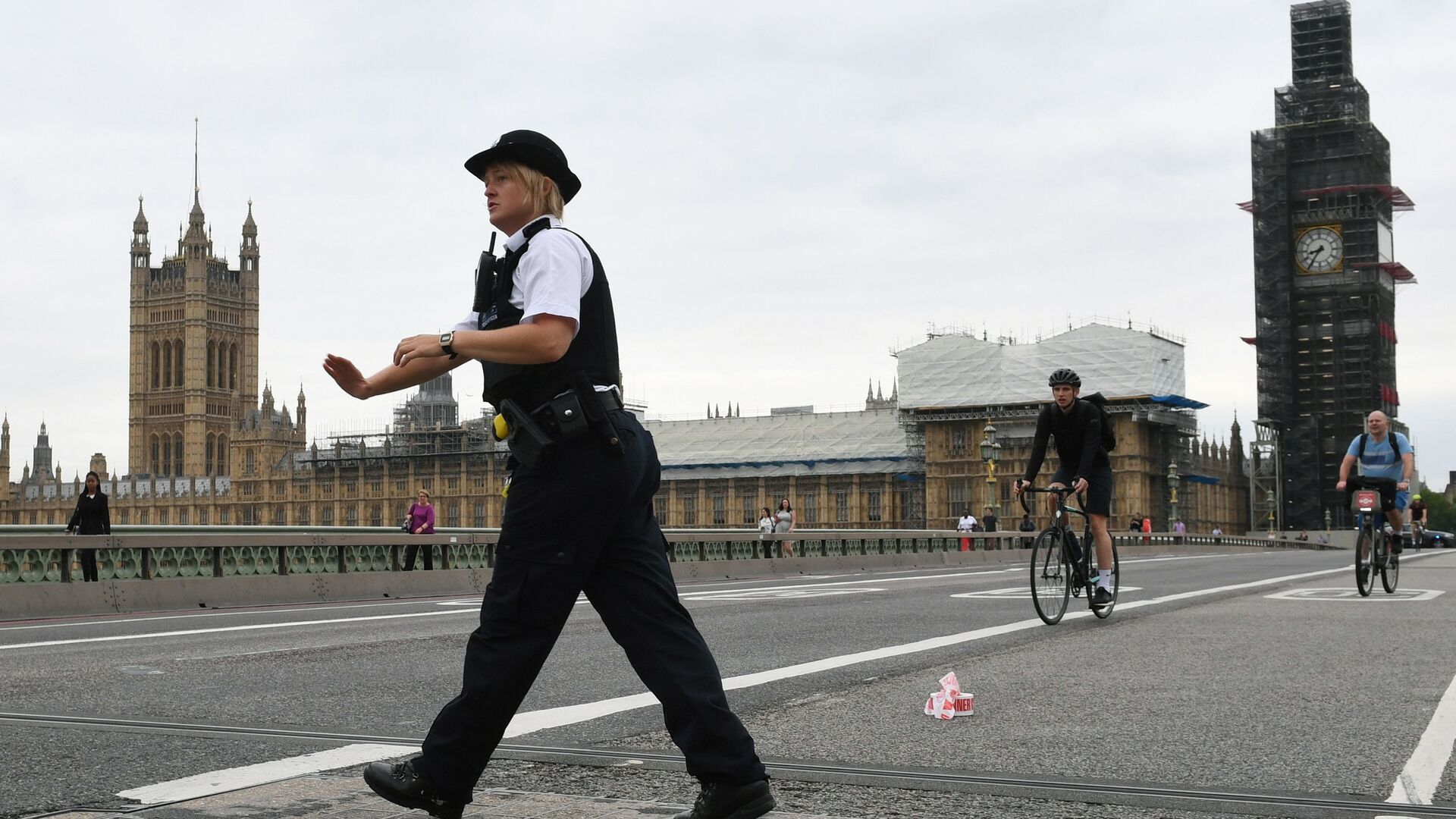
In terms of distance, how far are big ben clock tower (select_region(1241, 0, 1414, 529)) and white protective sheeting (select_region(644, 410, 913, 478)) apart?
1011 inches

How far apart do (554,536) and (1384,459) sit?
11337 mm

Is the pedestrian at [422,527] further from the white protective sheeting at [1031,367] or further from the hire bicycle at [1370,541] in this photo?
the white protective sheeting at [1031,367]

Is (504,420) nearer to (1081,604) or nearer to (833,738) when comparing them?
(833,738)

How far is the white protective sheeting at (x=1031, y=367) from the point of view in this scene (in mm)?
95000

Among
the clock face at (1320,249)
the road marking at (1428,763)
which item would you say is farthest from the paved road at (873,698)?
the clock face at (1320,249)

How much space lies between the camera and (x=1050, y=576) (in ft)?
36.4

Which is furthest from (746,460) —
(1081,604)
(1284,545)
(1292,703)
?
(1292,703)

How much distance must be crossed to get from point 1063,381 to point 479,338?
760 cm

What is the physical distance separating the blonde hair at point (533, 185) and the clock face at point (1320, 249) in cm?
11427

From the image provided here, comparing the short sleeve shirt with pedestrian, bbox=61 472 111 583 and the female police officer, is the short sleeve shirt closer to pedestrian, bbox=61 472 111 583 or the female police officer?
the female police officer

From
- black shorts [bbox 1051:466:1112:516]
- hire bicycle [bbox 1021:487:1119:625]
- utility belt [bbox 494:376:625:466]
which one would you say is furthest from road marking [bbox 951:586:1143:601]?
utility belt [bbox 494:376:625:466]

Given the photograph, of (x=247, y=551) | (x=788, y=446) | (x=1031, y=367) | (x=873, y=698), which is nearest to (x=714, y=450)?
(x=788, y=446)

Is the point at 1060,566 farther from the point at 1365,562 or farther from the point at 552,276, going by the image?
the point at 552,276

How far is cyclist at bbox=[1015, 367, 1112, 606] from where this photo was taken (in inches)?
428
